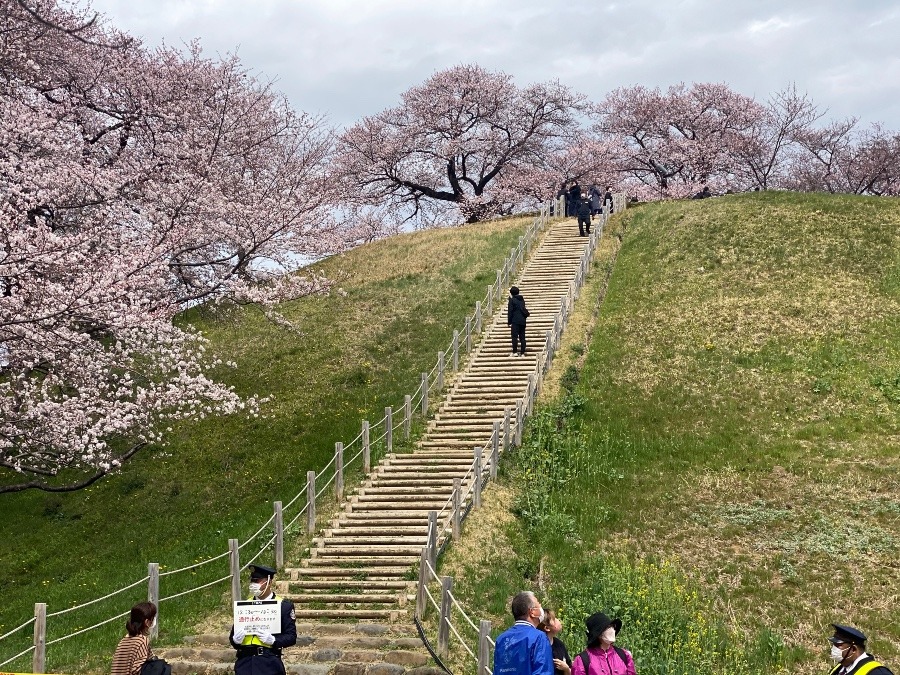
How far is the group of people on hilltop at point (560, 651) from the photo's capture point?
22.8 feet

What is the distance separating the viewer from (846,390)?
22.9 m

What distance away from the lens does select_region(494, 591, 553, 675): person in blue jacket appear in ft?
22.7

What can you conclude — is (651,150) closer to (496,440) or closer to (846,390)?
(846,390)

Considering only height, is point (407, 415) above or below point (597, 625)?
below

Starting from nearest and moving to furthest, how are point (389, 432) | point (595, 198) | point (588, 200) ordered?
1. point (389, 432)
2. point (588, 200)
3. point (595, 198)

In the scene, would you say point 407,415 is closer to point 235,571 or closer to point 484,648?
point 235,571

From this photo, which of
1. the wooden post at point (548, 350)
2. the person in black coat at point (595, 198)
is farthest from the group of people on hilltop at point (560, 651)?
the person in black coat at point (595, 198)

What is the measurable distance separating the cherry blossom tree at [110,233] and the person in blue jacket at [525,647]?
33.1 ft

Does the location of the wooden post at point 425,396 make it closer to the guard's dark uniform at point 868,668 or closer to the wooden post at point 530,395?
the wooden post at point 530,395

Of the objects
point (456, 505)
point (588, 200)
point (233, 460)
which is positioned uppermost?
point (588, 200)

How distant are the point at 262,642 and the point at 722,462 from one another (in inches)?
568

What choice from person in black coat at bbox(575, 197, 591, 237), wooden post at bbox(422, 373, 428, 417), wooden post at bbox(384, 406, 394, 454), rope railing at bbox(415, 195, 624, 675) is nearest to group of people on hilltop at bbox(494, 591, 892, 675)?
rope railing at bbox(415, 195, 624, 675)

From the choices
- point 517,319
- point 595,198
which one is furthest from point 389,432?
point 595,198

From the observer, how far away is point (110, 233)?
1912 centimetres
